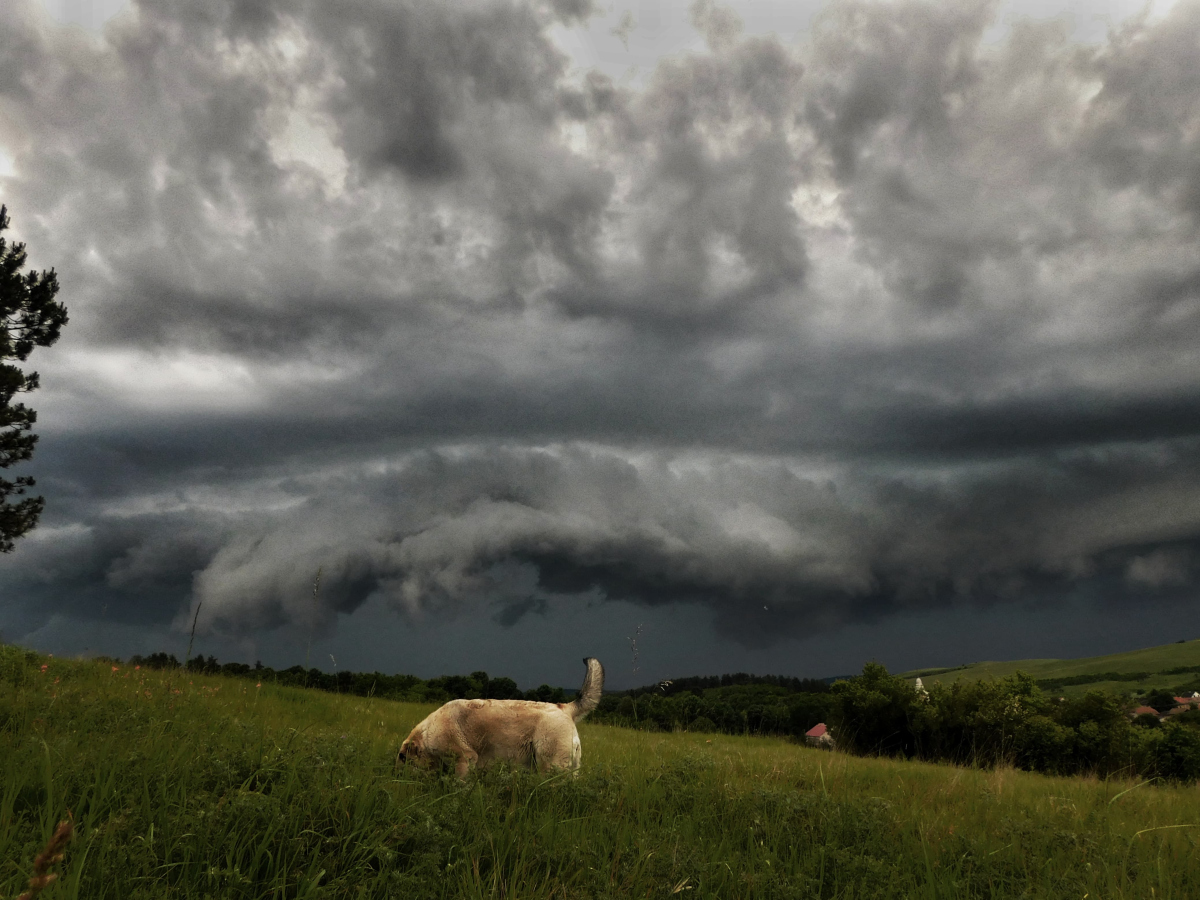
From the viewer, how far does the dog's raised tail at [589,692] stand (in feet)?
22.4

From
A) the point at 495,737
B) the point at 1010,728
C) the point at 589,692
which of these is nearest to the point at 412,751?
the point at 495,737

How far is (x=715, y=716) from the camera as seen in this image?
20438 mm

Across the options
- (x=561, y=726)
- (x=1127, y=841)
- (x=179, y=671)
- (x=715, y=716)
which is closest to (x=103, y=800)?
(x=561, y=726)

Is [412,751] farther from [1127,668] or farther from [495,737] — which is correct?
[1127,668]

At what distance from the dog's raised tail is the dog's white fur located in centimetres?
49

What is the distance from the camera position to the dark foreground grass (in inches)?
149

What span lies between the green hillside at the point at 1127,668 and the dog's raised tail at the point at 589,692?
132 m

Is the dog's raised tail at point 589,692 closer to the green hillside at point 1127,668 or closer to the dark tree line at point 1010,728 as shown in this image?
the dark tree line at point 1010,728

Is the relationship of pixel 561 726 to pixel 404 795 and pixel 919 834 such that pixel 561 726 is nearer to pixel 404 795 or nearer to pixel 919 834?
pixel 404 795

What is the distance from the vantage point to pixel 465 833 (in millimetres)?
4488

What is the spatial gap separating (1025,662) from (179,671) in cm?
18025

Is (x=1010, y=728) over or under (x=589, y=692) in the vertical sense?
under

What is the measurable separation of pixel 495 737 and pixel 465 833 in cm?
165

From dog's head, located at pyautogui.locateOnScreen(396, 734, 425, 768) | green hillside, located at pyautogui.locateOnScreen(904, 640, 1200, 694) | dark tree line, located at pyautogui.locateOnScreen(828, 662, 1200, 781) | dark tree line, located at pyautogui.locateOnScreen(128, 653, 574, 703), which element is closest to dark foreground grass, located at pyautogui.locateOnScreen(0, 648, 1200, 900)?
dog's head, located at pyautogui.locateOnScreen(396, 734, 425, 768)
